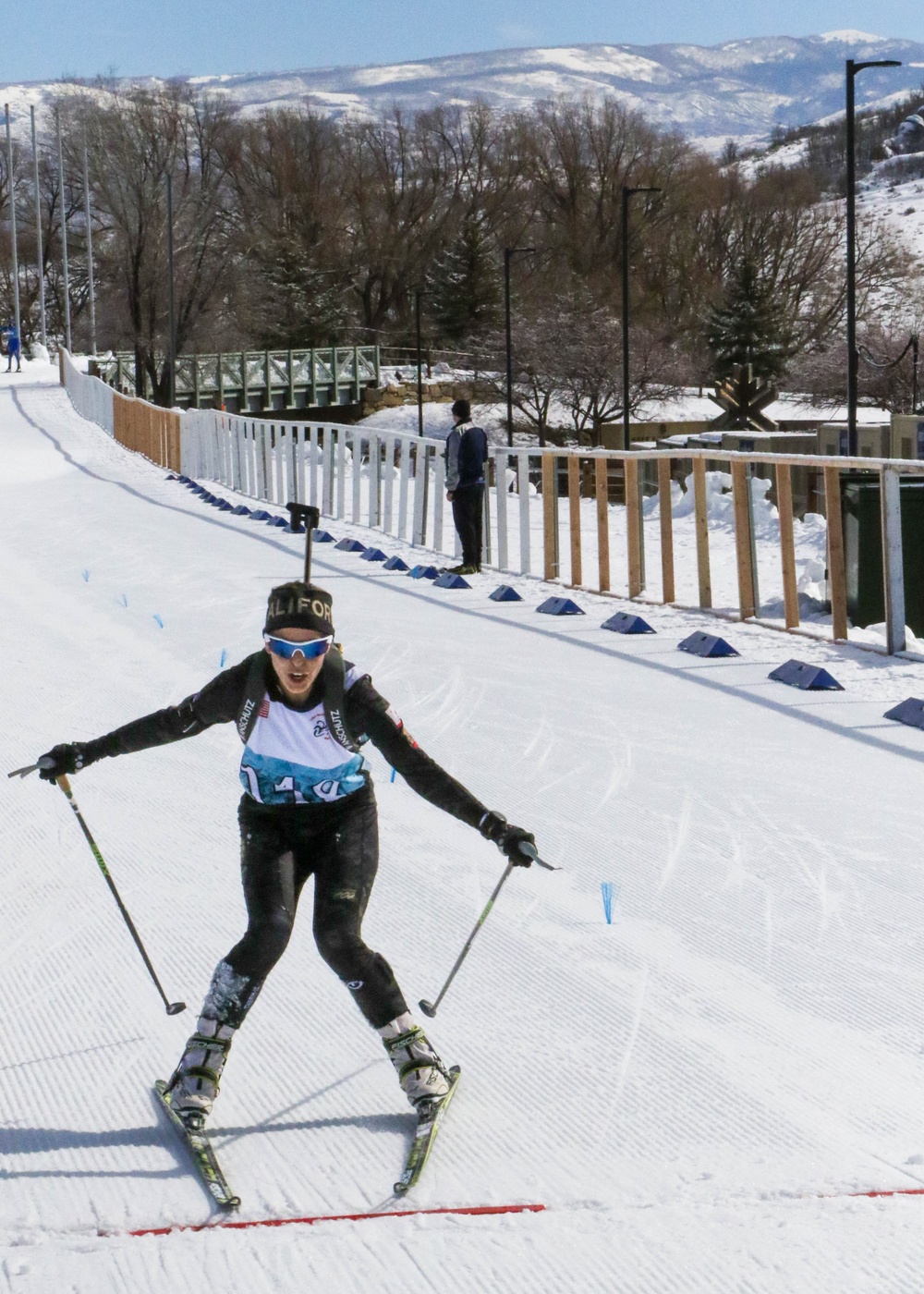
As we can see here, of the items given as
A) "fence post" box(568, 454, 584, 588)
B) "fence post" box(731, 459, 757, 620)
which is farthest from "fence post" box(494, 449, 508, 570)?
"fence post" box(731, 459, 757, 620)

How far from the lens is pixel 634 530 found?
12.8 meters

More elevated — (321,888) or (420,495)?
(420,495)

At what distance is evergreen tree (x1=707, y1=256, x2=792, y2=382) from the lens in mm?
70000

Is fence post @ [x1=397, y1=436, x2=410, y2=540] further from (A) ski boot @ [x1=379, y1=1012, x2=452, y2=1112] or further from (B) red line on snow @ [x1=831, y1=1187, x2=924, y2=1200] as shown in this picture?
(B) red line on snow @ [x1=831, y1=1187, x2=924, y2=1200]

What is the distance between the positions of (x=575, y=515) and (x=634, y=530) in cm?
99

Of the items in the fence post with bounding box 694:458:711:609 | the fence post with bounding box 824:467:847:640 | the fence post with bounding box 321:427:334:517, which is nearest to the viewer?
the fence post with bounding box 824:467:847:640

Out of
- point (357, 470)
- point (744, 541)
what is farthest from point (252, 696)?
point (357, 470)

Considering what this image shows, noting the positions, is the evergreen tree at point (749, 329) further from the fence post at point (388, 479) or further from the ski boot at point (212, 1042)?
the ski boot at point (212, 1042)

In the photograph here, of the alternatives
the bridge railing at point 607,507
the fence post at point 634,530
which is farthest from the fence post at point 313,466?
the fence post at point 634,530

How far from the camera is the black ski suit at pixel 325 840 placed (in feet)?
11.7

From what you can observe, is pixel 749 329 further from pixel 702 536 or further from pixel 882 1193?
pixel 882 1193

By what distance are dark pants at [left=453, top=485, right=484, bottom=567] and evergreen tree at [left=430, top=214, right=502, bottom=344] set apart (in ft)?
225

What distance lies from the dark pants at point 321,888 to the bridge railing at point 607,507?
20.9 ft

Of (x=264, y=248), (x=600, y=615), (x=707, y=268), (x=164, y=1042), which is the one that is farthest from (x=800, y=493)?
(x=707, y=268)
